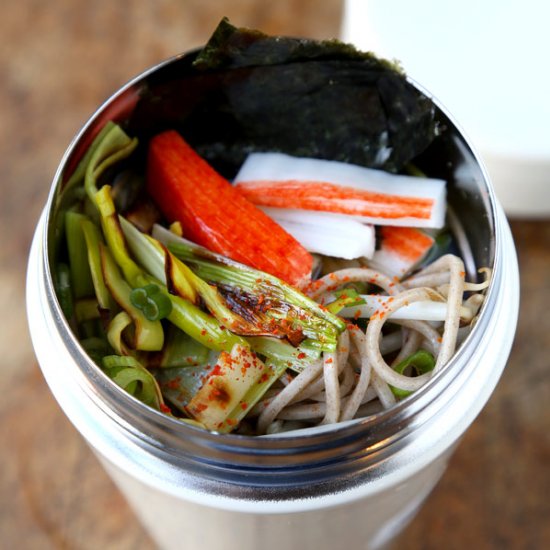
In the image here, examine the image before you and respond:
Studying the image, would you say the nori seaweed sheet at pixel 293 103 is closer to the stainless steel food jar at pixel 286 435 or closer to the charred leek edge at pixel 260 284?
the stainless steel food jar at pixel 286 435

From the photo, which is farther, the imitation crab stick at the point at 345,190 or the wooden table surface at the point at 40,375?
the wooden table surface at the point at 40,375

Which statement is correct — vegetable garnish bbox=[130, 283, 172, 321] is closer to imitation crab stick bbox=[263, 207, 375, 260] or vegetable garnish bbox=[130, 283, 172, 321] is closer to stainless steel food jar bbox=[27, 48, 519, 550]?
stainless steel food jar bbox=[27, 48, 519, 550]

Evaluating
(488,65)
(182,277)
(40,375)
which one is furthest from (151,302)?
(488,65)

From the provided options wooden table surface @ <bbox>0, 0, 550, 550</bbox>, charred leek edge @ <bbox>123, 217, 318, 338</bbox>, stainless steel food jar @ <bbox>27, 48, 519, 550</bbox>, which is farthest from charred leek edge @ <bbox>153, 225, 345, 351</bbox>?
wooden table surface @ <bbox>0, 0, 550, 550</bbox>

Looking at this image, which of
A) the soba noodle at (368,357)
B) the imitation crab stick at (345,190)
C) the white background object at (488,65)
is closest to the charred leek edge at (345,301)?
the soba noodle at (368,357)

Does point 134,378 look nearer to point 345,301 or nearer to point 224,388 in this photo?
point 224,388

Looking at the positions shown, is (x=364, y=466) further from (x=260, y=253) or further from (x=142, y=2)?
(x=142, y=2)
